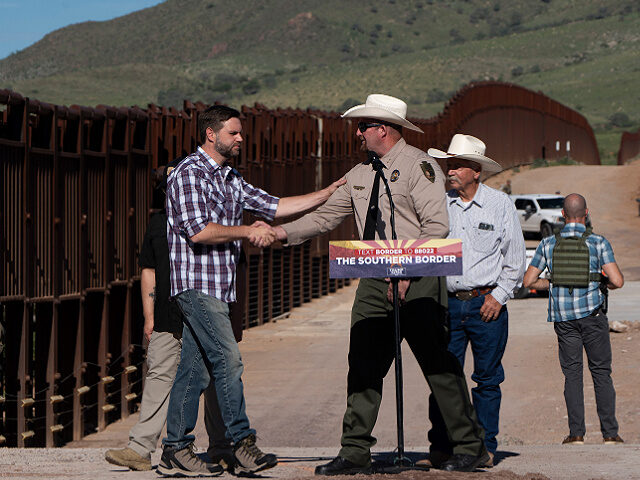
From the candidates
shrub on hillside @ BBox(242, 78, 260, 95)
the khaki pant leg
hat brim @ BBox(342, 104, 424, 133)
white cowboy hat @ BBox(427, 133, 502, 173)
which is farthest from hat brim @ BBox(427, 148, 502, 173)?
shrub on hillside @ BBox(242, 78, 260, 95)

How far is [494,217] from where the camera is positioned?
7969 millimetres

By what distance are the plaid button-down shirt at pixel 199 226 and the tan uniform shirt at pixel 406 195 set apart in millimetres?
458

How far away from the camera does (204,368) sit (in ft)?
24.2

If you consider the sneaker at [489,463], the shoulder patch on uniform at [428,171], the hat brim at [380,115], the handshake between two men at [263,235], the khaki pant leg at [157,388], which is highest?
the hat brim at [380,115]

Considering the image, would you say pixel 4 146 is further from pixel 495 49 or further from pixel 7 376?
pixel 495 49

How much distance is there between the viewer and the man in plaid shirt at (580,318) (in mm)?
9617

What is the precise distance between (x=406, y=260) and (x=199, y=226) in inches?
45.9

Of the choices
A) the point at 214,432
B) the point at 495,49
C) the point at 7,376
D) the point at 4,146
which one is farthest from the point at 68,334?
the point at 495,49

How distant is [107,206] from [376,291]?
6.00 meters

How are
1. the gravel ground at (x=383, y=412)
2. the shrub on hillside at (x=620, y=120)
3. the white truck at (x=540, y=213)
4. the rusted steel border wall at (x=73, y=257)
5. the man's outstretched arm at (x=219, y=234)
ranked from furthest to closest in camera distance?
the shrub on hillside at (x=620, y=120), the white truck at (x=540, y=213), the rusted steel border wall at (x=73, y=257), the gravel ground at (x=383, y=412), the man's outstretched arm at (x=219, y=234)

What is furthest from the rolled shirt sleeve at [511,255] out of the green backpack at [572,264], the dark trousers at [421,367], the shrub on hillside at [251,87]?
the shrub on hillside at [251,87]

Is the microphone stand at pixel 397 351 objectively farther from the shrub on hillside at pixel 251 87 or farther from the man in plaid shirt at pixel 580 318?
the shrub on hillside at pixel 251 87

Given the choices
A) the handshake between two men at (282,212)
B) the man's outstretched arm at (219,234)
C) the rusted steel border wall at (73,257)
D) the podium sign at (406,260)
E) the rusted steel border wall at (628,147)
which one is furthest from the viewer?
the rusted steel border wall at (628,147)

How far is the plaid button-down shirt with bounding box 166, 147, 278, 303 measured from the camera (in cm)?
718
